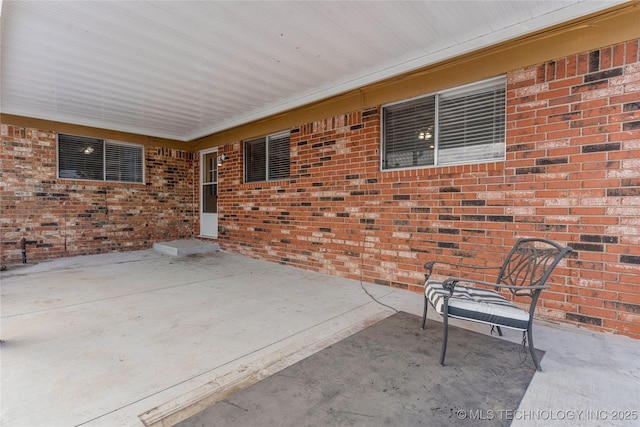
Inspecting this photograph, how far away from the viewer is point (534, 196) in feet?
10.3

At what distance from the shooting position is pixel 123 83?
4547 mm

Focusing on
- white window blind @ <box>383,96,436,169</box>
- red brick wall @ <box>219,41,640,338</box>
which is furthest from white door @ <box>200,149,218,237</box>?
white window blind @ <box>383,96,436,169</box>

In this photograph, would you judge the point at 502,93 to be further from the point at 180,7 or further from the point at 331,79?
the point at 180,7

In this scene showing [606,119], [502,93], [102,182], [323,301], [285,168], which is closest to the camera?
[606,119]

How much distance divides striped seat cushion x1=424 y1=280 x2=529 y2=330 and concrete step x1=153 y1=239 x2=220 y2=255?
582cm

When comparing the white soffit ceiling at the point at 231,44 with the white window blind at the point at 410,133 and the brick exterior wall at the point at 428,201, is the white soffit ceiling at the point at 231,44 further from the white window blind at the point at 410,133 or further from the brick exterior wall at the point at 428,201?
the brick exterior wall at the point at 428,201

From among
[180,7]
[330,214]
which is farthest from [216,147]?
[180,7]

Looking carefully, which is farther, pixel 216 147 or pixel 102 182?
pixel 216 147

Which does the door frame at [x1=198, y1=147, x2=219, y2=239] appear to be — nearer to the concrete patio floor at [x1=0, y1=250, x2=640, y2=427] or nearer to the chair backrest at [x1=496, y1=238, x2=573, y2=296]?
the concrete patio floor at [x1=0, y1=250, x2=640, y2=427]

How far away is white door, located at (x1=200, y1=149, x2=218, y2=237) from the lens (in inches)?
309

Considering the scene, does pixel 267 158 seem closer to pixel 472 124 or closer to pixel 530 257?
pixel 472 124

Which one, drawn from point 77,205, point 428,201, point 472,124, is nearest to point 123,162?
point 77,205

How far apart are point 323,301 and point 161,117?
5274mm

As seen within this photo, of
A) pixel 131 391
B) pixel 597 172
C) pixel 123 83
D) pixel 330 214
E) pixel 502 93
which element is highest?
pixel 123 83
